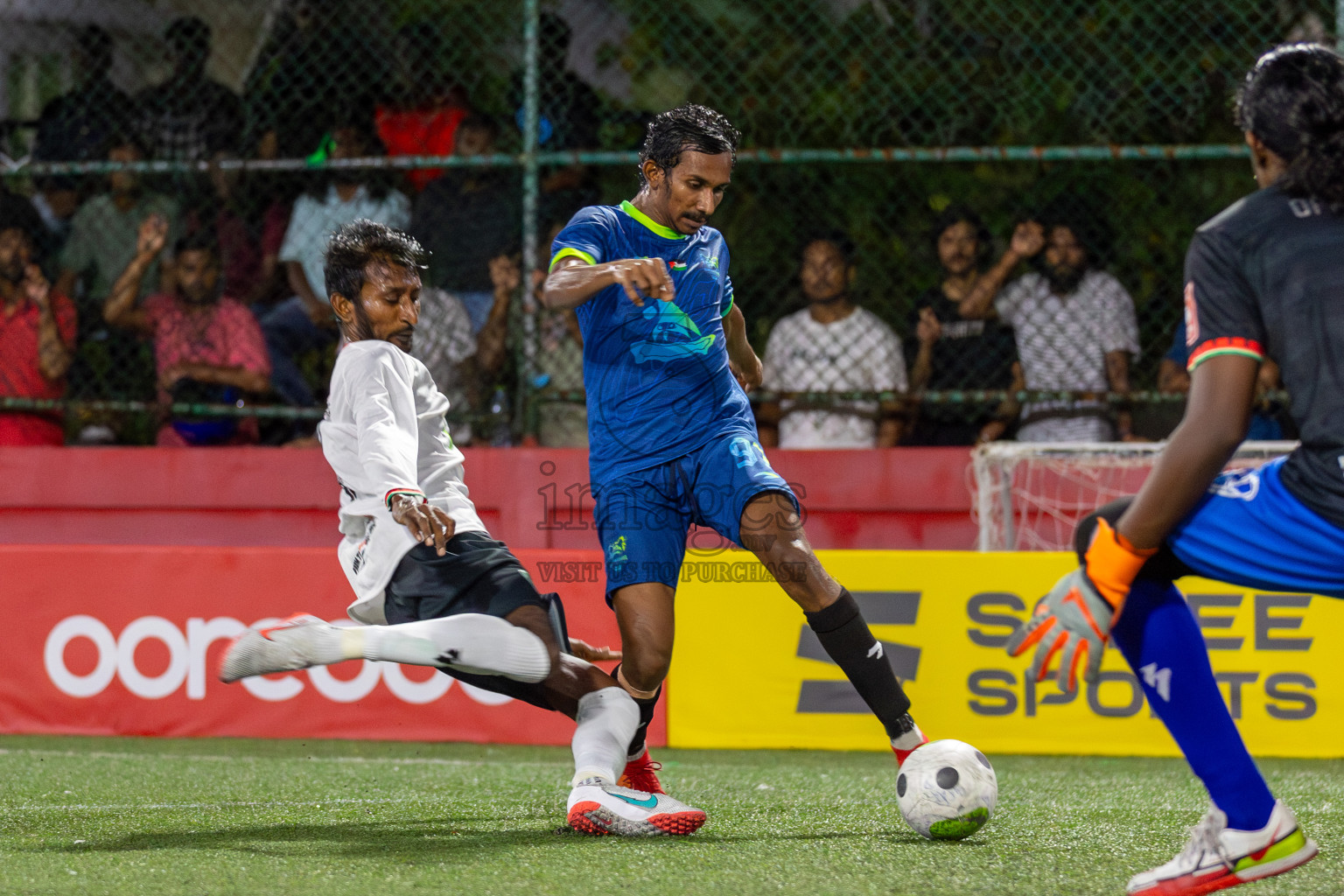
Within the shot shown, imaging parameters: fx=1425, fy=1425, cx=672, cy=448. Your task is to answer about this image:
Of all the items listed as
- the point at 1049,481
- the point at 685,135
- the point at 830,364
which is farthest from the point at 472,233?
the point at 685,135

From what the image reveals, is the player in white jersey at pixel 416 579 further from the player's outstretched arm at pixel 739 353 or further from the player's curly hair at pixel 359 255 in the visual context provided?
the player's outstretched arm at pixel 739 353

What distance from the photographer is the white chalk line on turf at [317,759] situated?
18.1 ft

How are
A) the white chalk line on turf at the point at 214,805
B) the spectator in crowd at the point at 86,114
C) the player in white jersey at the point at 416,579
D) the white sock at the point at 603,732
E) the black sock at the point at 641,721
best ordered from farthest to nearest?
the spectator in crowd at the point at 86,114, the white chalk line on turf at the point at 214,805, the black sock at the point at 641,721, the white sock at the point at 603,732, the player in white jersey at the point at 416,579

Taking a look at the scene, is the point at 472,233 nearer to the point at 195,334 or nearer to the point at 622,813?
the point at 195,334

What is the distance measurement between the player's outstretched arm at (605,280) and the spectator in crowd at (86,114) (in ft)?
17.8

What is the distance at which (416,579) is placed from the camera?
11.8 ft

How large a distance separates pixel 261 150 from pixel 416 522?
515 cm

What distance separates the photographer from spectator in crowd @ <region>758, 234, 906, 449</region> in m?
7.18

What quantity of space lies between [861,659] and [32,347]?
224 inches

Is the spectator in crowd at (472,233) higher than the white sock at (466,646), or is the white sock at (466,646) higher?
the spectator in crowd at (472,233)

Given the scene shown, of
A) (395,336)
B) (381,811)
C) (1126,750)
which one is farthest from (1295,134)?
(1126,750)

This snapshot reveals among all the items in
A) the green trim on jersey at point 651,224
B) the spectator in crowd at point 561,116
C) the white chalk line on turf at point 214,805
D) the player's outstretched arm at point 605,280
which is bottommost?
the white chalk line on turf at point 214,805

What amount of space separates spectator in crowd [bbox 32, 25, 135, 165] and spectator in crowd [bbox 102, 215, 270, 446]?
75cm

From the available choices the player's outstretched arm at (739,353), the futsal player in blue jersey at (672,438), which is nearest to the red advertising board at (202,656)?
the player's outstretched arm at (739,353)
